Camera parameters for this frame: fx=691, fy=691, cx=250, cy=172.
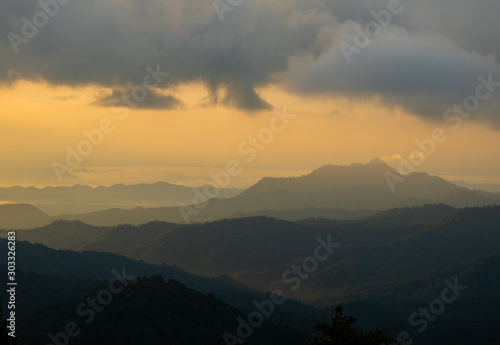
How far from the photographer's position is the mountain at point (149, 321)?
15138 centimetres

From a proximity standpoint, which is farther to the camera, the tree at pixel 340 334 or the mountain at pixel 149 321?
the mountain at pixel 149 321

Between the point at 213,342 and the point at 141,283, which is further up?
the point at 141,283

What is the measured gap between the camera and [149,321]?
518 ft

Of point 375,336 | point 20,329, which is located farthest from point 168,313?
point 375,336

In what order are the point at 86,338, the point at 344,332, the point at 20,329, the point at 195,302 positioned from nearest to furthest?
1. the point at 344,332
2. the point at 86,338
3. the point at 20,329
4. the point at 195,302

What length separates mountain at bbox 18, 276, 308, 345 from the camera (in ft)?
497

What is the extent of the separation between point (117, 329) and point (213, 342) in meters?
21.6

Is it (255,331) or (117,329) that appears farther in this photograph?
(255,331)

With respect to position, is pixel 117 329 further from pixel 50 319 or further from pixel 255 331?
pixel 255 331

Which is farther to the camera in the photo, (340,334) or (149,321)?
(149,321)

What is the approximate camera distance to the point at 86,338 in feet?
492

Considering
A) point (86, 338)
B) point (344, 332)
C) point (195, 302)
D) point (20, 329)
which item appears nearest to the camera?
point (344, 332)

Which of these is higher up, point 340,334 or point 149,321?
point 149,321

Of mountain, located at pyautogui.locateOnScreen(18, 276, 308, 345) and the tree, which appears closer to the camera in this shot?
the tree
